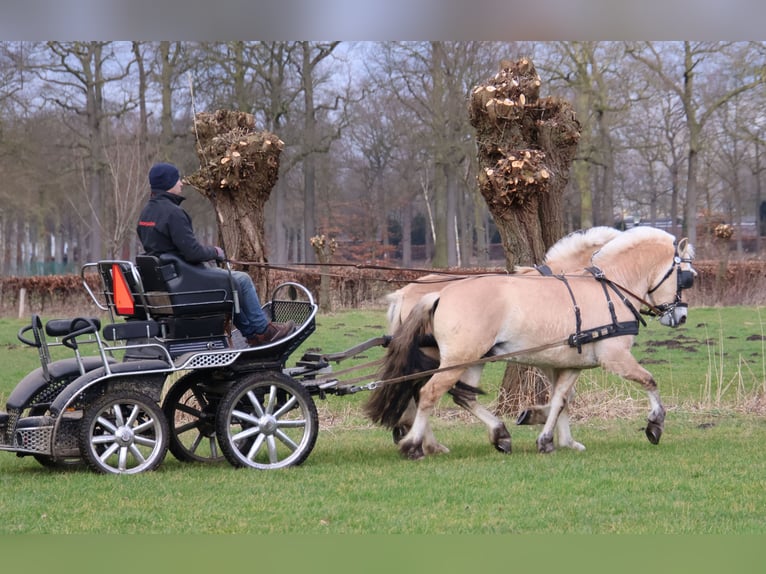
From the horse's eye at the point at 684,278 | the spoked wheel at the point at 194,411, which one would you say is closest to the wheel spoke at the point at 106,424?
the spoked wheel at the point at 194,411

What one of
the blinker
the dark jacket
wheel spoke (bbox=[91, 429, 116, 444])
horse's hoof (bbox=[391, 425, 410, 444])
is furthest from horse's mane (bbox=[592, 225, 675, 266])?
wheel spoke (bbox=[91, 429, 116, 444])

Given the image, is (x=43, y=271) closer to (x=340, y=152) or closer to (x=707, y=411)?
(x=340, y=152)

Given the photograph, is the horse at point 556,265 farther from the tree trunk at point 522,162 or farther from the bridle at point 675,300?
the tree trunk at point 522,162

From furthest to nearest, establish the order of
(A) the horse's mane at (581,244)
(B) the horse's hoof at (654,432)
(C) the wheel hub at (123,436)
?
(A) the horse's mane at (581,244) → (B) the horse's hoof at (654,432) → (C) the wheel hub at (123,436)

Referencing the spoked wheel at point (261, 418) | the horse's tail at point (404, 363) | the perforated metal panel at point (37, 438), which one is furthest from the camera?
the horse's tail at point (404, 363)

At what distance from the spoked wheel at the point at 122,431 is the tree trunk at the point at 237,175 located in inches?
171

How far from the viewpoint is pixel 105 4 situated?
556 cm

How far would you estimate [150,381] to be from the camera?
26.2ft

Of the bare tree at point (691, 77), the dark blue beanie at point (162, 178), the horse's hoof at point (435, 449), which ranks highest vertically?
the bare tree at point (691, 77)

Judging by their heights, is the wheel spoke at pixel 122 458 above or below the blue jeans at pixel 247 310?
below

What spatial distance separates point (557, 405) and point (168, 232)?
12.0 feet

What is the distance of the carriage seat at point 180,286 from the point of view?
26.3ft

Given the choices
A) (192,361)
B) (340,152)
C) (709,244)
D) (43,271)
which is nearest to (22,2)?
(192,361)

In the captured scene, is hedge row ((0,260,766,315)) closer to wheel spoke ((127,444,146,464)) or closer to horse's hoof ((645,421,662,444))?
horse's hoof ((645,421,662,444))
